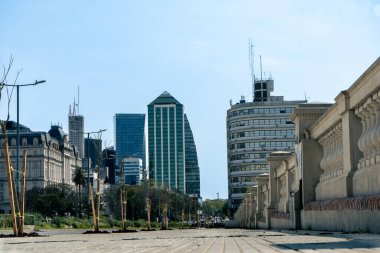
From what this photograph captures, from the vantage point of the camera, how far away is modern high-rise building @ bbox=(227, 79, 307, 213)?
168 metres

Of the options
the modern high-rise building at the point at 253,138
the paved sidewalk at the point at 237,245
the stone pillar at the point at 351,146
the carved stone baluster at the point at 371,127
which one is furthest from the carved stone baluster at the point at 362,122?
the modern high-rise building at the point at 253,138

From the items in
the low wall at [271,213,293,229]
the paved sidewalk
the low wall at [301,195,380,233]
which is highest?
the low wall at [301,195,380,233]

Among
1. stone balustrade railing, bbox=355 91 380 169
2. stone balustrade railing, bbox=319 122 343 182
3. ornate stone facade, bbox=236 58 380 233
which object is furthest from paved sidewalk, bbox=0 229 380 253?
stone balustrade railing, bbox=319 122 343 182

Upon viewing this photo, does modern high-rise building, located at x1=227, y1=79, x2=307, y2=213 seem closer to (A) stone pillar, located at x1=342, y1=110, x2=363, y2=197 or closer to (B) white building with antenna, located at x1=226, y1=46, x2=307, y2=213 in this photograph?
(B) white building with antenna, located at x1=226, y1=46, x2=307, y2=213

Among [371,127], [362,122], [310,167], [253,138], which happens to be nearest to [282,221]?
[310,167]

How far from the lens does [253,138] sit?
557 feet

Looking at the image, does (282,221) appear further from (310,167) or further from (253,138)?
(253,138)

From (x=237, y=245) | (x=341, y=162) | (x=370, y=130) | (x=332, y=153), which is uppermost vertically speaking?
(x=370, y=130)

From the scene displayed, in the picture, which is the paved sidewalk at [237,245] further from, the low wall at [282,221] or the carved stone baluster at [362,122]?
the low wall at [282,221]

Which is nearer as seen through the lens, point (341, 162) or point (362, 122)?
point (362, 122)

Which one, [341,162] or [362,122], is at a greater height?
[362,122]

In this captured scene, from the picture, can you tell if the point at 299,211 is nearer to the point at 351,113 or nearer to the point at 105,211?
the point at 351,113

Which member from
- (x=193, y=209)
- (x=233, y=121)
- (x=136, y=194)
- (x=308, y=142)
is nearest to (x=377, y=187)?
(x=308, y=142)

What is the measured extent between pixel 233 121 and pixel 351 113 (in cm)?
15852
